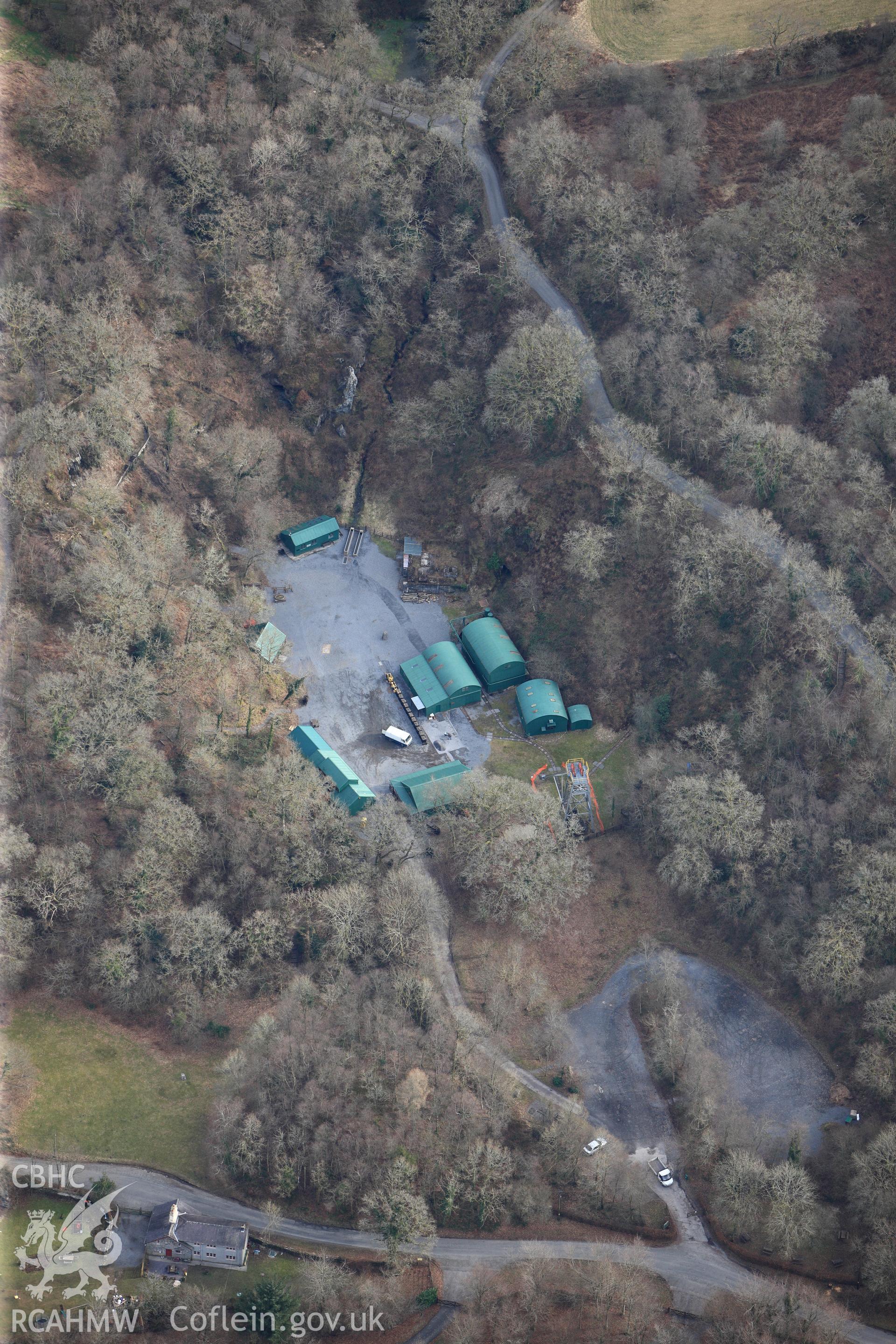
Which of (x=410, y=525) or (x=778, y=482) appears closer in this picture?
(x=778, y=482)

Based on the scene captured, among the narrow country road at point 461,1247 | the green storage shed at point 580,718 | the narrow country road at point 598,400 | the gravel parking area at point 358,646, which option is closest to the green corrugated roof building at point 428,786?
the gravel parking area at point 358,646

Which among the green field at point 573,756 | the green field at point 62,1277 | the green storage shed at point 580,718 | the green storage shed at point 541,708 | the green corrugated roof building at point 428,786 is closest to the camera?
the green field at point 62,1277

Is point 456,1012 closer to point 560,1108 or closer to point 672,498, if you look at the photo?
point 560,1108

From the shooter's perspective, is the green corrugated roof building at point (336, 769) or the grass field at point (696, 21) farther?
the grass field at point (696, 21)

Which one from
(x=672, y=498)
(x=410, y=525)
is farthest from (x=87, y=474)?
(x=672, y=498)

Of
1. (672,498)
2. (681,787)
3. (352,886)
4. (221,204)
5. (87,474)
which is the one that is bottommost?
(352,886)

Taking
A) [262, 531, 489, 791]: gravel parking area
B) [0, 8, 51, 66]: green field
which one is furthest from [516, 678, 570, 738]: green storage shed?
[0, 8, 51, 66]: green field

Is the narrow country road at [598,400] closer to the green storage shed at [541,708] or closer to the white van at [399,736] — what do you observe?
the green storage shed at [541,708]

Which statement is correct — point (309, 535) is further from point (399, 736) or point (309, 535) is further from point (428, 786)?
point (428, 786)
